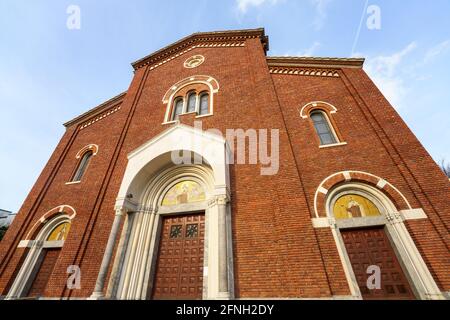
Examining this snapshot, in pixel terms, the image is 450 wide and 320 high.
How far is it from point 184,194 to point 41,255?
6.54 meters

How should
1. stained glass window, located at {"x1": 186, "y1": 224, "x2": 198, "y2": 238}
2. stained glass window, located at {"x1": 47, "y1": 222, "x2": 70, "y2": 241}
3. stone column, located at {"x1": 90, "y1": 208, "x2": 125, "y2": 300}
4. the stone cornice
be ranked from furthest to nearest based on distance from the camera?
the stone cornice < stained glass window, located at {"x1": 47, "y1": 222, "x2": 70, "y2": 241} < stained glass window, located at {"x1": 186, "y1": 224, "x2": 198, "y2": 238} < stone column, located at {"x1": 90, "y1": 208, "x2": 125, "y2": 300}

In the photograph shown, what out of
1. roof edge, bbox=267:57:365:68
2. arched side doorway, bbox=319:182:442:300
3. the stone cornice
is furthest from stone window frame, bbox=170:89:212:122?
arched side doorway, bbox=319:182:442:300

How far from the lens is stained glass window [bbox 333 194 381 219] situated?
591cm

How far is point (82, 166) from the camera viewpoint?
1023 cm

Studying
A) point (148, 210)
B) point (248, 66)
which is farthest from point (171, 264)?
point (248, 66)

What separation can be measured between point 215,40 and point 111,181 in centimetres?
975

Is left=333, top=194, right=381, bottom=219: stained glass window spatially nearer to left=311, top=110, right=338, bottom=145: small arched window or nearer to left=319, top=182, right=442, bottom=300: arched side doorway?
left=319, top=182, right=442, bottom=300: arched side doorway

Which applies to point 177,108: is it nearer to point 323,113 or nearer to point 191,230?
point 191,230

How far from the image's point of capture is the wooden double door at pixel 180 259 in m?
5.95

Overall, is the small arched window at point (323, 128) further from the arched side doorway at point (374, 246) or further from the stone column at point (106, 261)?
the stone column at point (106, 261)

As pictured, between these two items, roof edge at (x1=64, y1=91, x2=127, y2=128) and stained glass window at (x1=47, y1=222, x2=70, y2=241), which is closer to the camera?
stained glass window at (x1=47, y1=222, x2=70, y2=241)

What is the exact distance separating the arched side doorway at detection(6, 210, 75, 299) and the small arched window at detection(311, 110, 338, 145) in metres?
10.3

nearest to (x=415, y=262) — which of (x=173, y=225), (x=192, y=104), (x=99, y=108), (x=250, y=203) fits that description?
(x=250, y=203)
